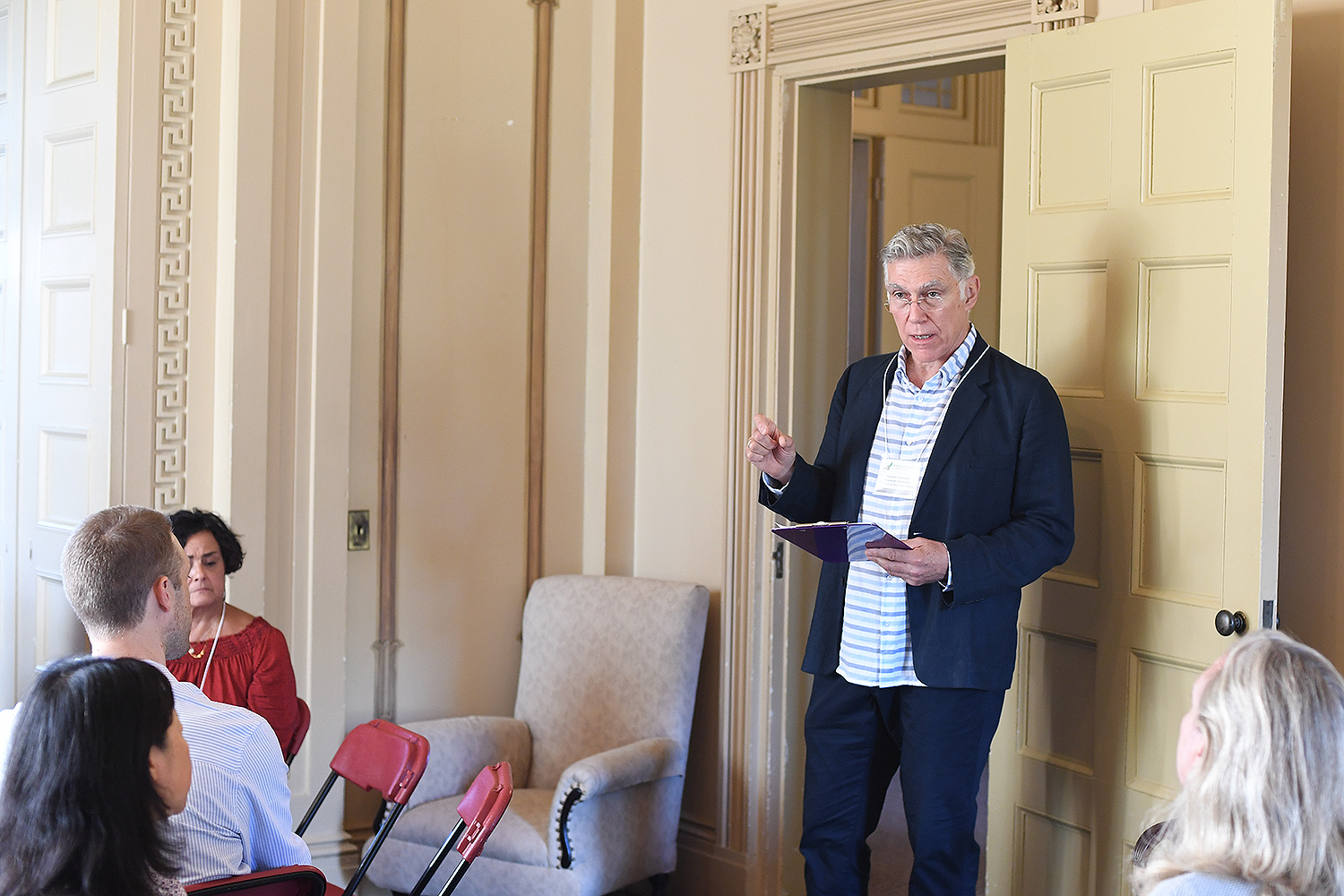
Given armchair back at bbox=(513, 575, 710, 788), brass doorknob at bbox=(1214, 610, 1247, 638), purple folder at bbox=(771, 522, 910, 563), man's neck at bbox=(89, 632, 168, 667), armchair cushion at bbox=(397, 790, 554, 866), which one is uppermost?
purple folder at bbox=(771, 522, 910, 563)

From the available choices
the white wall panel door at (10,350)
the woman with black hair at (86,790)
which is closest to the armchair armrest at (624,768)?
the white wall panel door at (10,350)

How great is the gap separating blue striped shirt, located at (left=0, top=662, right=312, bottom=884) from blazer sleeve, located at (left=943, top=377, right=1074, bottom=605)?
1376 mm

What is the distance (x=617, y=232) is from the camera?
13.6 feet

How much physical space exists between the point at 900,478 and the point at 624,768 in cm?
120

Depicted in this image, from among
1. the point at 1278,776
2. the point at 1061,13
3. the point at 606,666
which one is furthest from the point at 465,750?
the point at 1278,776

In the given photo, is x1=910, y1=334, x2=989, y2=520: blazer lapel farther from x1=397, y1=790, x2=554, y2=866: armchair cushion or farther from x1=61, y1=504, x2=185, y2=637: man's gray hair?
x1=61, y1=504, x2=185, y2=637: man's gray hair

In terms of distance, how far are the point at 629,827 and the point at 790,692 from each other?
25.9 inches

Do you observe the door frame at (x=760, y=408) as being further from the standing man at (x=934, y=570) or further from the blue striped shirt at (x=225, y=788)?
the blue striped shirt at (x=225, y=788)

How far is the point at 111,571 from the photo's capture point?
1976 mm

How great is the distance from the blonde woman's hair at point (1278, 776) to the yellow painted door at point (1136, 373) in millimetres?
1410

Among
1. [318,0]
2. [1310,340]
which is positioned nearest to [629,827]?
[1310,340]

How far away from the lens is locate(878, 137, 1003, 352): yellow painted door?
527 cm

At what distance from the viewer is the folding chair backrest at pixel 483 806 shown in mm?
2232

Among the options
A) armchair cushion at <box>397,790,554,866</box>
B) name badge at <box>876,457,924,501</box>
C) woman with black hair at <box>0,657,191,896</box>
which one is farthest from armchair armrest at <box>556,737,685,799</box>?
woman with black hair at <box>0,657,191,896</box>
